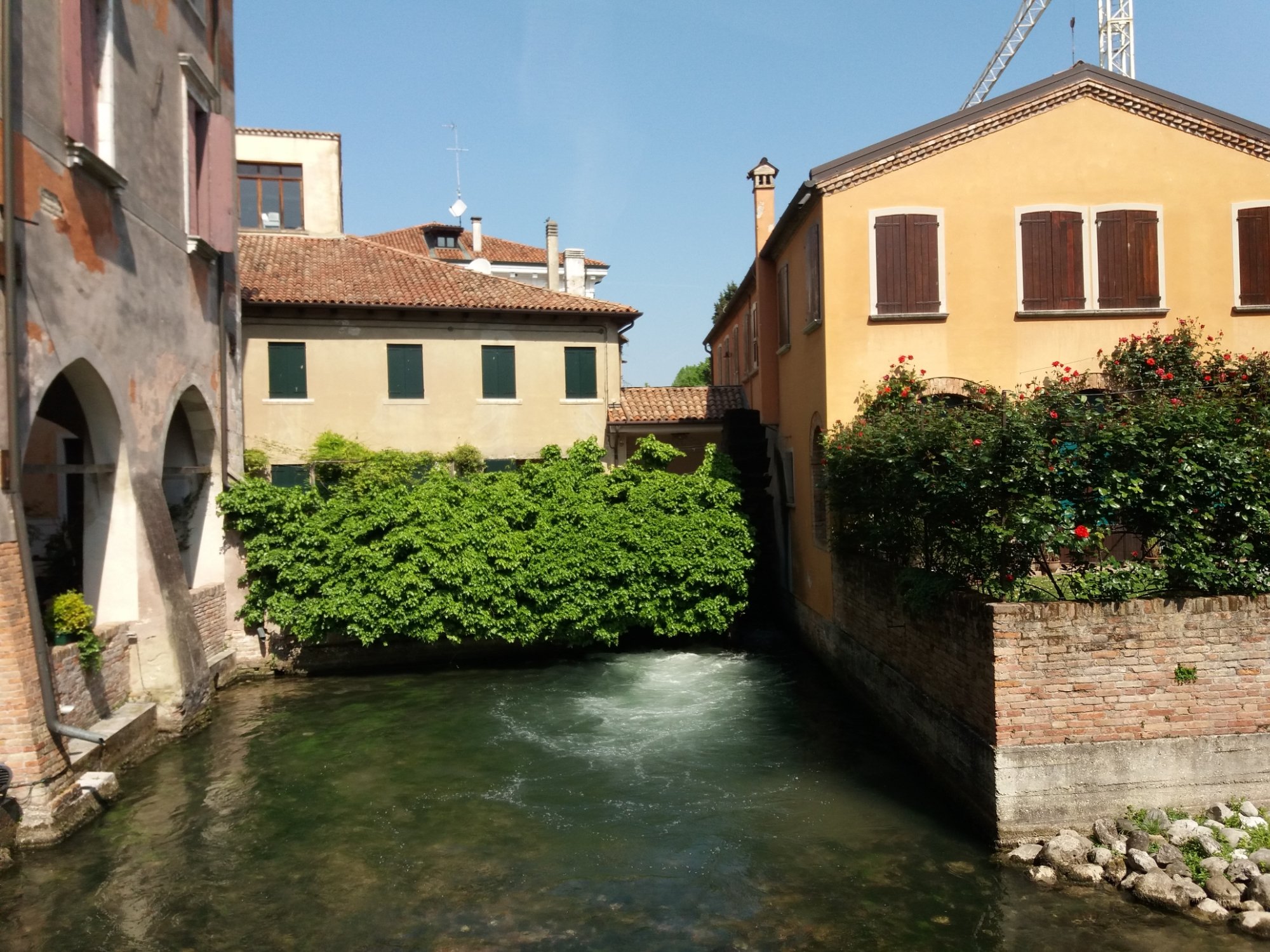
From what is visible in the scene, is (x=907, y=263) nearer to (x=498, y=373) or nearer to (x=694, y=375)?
(x=498, y=373)

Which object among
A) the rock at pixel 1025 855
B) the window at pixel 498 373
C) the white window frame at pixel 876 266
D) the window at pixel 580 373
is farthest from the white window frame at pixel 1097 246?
the window at pixel 498 373

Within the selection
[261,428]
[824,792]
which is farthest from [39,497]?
[824,792]

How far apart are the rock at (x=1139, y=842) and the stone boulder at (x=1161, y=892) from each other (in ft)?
1.11

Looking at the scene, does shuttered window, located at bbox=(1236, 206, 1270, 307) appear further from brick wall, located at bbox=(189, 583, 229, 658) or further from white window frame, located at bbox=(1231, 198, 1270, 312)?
brick wall, located at bbox=(189, 583, 229, 658)

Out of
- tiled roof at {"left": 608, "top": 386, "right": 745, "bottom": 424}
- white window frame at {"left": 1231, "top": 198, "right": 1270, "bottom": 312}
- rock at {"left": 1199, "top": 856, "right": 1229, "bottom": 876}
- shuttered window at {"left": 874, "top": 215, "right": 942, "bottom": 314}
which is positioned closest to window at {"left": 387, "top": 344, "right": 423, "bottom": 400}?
tiled roof at {"left": 608, "top": 386, "right": 745, "bottom": 424}

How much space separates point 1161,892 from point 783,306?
11.7m

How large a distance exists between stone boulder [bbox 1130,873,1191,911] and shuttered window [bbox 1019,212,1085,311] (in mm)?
8505

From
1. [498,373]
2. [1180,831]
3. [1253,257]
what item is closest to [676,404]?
[498,373]

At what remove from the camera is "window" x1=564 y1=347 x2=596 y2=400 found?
19.8 m

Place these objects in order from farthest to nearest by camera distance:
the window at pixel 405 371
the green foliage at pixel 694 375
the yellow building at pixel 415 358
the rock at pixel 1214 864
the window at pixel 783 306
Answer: the green foliage at pixel 694 375 < the window at pixel 405 371 < the yellow building at pixel 415 358 < the window at pixel 783 306 < the rock at pixel 1214 864

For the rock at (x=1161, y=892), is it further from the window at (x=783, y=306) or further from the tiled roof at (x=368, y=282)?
the tiled roof at (x=368, y=282)

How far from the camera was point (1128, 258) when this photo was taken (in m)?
13.5

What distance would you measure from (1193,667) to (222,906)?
7.98 meters

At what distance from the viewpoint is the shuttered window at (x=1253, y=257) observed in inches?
535
